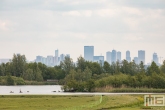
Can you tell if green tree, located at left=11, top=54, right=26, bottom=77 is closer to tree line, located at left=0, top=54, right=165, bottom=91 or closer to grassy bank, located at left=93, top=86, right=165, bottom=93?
tree line, located at left=0, top=54, right=165, bottom=91

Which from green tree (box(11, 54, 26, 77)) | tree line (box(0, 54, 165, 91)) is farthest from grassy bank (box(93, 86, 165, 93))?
green tree (box(11, 54, 26, 77))

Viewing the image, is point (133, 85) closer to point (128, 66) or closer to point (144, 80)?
point (144, 80)

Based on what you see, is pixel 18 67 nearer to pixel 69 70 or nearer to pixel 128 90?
pixel 69 70

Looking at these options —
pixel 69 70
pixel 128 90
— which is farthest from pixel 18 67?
pixel 128 90

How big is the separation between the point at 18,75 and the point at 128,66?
3903cm

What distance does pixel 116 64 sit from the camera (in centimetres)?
15688

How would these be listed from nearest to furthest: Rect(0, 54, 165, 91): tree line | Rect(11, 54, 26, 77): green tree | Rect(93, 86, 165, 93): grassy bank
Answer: Rect(93, 86, 165, 93): grassy bank → Rect(0, 54, 165, 91): tree line → Rect(11, 54, 26, 77): green tree

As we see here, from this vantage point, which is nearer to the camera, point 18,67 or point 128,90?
point 128,90

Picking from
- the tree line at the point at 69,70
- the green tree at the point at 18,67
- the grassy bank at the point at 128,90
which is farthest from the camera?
the green tree at the point at 18,67

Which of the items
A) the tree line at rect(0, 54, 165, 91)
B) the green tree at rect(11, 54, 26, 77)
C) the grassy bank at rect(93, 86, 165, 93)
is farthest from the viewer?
the green tree at rect(11, 54, 26, 77)

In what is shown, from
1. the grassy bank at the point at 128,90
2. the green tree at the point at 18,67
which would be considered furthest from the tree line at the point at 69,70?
the grassy bank at the point at 128,90

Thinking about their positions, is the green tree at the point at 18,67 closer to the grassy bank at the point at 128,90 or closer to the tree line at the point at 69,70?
the tree line at the point at 69,70

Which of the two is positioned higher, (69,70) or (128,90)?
(69,70)

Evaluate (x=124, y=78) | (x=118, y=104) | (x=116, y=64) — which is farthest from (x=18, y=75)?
(x=118, y=104)
